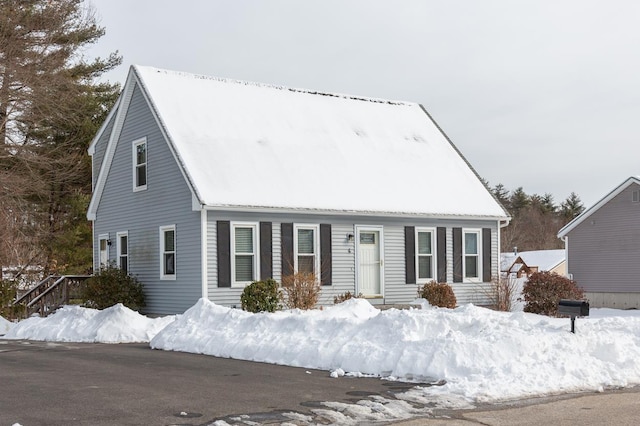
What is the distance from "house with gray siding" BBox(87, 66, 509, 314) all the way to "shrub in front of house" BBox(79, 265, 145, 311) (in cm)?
42

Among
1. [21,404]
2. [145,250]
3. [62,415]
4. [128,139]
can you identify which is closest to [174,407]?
[62,415]

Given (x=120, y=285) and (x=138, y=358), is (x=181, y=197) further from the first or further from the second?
(x=138, y=358)

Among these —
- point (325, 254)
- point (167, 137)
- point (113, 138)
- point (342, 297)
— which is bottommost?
point (342, 297)

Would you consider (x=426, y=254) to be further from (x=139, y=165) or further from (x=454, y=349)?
(x=454, y=349)

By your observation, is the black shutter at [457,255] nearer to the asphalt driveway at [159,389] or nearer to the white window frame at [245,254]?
the white window frame at [245,254]

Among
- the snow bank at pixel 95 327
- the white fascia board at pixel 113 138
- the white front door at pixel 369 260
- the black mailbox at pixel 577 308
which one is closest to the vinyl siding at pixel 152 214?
the white fascia board at pixel 113 138

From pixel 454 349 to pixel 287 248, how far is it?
1138 centimetres

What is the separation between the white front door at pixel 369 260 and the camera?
958 inches

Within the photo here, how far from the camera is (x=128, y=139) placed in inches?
1016

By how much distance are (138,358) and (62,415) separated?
5.73 m

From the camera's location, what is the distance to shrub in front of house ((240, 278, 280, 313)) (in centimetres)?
2064

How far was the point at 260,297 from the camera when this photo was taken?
67.9ft

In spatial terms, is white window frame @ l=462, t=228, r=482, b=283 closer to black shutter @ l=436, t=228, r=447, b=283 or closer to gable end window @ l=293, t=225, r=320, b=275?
black shutter @ l=436, t=228, r=447, b=283

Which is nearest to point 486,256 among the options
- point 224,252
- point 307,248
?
point 307,248
